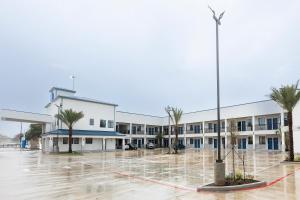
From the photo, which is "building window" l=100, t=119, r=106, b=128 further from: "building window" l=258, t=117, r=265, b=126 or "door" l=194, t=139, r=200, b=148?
"building window" l=258, t=117, r=265, b=126

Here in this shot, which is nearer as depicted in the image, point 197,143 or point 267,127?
→ point 267,127

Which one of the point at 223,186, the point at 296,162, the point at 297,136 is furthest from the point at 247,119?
the point at 223,186

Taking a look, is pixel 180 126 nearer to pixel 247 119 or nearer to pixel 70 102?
pixel 247 119

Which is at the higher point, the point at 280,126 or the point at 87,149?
the point at 280,126

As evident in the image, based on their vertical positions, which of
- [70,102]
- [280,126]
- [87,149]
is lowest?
[87,149]

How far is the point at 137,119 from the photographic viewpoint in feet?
220

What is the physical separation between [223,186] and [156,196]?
3.22m

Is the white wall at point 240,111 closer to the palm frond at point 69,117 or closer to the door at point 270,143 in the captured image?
the door at point 270,143

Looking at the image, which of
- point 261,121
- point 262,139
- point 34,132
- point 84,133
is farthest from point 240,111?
point 34,132

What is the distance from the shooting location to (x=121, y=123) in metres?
64.6

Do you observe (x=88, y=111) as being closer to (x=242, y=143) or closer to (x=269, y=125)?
(x=242, y=143)

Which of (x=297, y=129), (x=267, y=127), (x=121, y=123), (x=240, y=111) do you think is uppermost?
(x=240, y=111)

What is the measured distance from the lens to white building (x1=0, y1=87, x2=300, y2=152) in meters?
48.3

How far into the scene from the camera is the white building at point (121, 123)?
48344mm
